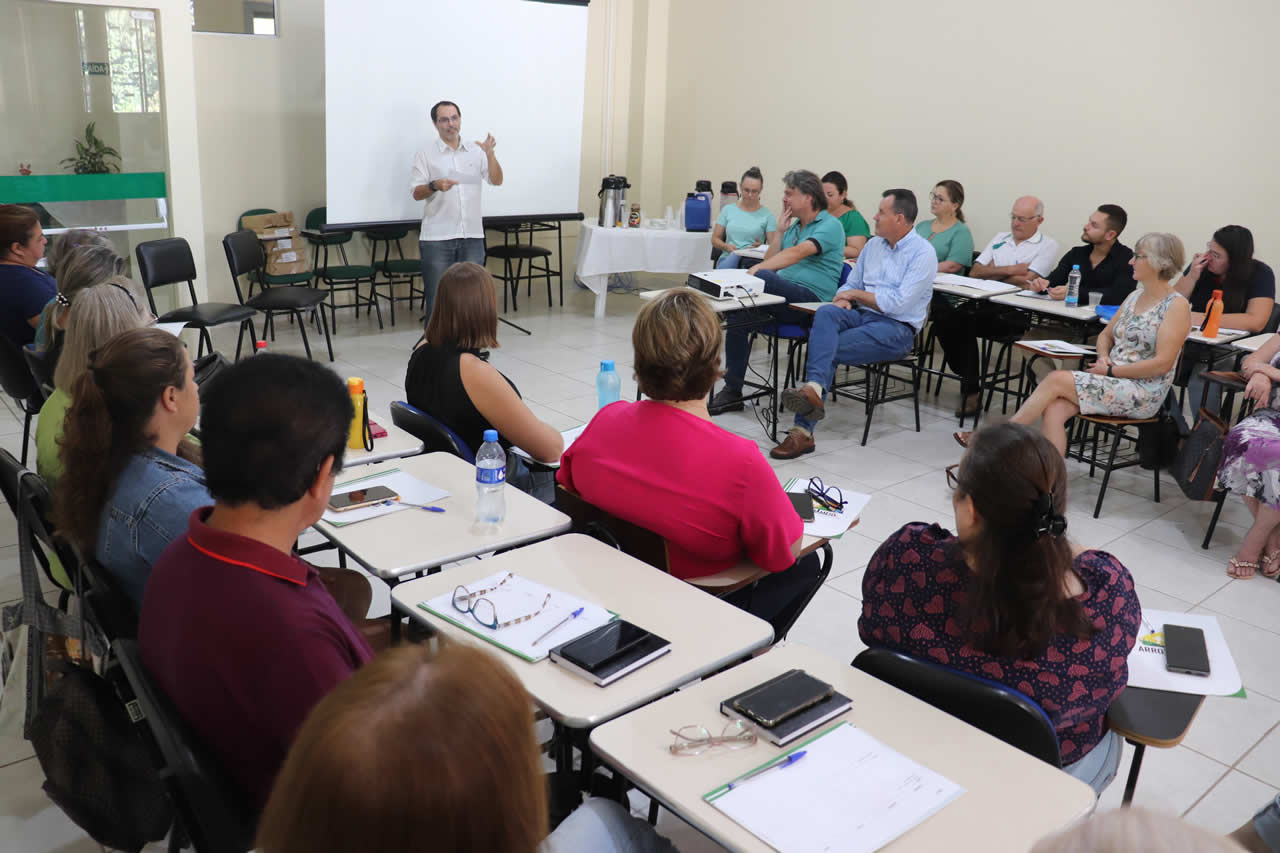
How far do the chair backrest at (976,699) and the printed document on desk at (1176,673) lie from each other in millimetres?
416

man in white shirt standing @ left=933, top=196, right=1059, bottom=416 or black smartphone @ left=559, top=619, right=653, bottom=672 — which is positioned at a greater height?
man in white shirt standing @ left=933, top=196, right=1059, bottom=416

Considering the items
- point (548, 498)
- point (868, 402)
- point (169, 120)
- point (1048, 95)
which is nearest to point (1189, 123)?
point (1048, 95)

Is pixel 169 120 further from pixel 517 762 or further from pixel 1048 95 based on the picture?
pixel 517 762

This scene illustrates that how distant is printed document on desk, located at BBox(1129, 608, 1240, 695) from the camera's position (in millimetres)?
1936

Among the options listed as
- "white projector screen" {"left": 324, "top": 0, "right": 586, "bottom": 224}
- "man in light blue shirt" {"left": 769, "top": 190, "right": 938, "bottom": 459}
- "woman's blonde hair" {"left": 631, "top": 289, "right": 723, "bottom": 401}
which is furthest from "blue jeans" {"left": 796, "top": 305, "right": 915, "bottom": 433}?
"white projector screen" {"left": 324, "top": 0, "right": 586, "bottom": 224}

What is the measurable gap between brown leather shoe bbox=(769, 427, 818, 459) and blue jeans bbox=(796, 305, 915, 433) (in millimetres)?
63

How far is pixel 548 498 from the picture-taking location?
10.4ft

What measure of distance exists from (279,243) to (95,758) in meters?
5.99

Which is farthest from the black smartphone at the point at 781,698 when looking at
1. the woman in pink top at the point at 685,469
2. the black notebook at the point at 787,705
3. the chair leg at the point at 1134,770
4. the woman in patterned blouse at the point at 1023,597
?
the chair leg at the point at 1134,770

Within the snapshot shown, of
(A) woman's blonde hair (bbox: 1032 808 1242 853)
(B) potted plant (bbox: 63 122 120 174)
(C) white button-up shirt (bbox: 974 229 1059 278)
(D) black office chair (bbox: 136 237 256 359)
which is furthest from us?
(C) white button-up shirt (bbox: 974 229 1059 278)

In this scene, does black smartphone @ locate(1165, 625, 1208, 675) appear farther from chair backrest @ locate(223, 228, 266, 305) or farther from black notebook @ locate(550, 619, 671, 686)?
chair backrest @ locate(223, 228, 266, 305)

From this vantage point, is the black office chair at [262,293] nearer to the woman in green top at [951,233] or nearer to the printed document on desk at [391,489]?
the printed document on desk at [391,489]

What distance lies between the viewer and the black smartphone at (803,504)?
2.62 metres

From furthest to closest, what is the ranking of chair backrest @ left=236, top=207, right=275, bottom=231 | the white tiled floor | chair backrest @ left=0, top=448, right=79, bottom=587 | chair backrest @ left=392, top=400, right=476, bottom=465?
chair backrest @ left=236, top=207, right=275, bottom=231 < chair backrest @ left=392, top=400, right=476, bottom=465 < the white tiled floor < chair backrest @ left=0, top=448, right=79, bottom=587
